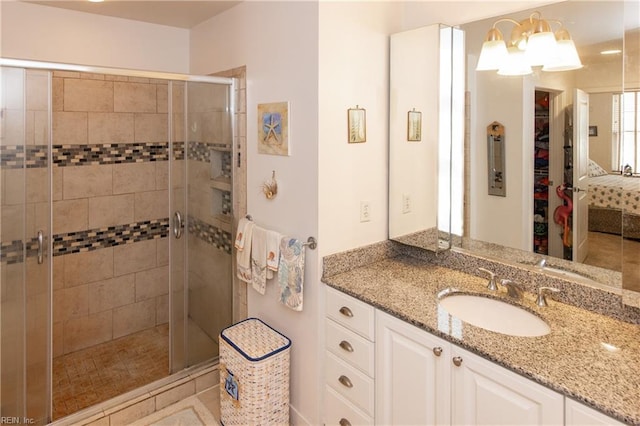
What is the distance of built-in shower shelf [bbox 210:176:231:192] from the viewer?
2705 mm

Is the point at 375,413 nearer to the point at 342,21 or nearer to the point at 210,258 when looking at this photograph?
the point at 210,258

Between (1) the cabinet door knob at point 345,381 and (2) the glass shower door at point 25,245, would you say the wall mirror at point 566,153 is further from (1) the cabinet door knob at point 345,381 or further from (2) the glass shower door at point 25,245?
(2) the glass shower door at point 25,245

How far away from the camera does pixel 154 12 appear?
2.82m

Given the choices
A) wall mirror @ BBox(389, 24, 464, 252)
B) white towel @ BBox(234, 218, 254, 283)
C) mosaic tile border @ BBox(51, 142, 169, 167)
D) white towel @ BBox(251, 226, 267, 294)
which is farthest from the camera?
mosaic tile border @ BBox(51, 142, 169, 167)

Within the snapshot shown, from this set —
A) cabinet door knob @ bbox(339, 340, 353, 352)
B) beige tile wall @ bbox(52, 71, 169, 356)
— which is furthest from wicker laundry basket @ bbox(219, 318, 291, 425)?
beige tile wall @ bbox(52, 71, 169, 356)

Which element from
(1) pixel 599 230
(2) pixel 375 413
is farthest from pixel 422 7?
(2) pixel 375 413

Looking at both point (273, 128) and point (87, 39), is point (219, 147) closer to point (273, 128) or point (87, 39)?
point (273, 128)

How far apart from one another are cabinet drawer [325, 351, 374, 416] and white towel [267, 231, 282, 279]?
0.53 meters

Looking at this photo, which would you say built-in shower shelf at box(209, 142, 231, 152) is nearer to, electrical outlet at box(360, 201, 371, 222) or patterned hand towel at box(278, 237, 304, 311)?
patterned hand towel at box(278, 237, 304, 311)

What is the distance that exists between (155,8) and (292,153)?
1474 millimetres

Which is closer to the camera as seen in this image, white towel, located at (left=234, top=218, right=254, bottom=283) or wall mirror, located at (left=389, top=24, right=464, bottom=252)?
wall mirror, located at (left=389, top=24, right=464, bottom=252)

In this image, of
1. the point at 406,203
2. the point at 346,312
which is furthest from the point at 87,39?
the point at 346,312

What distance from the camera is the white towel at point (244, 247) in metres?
2.47

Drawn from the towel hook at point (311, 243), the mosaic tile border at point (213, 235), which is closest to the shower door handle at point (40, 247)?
the mosaic tile border at point (213, 235)
